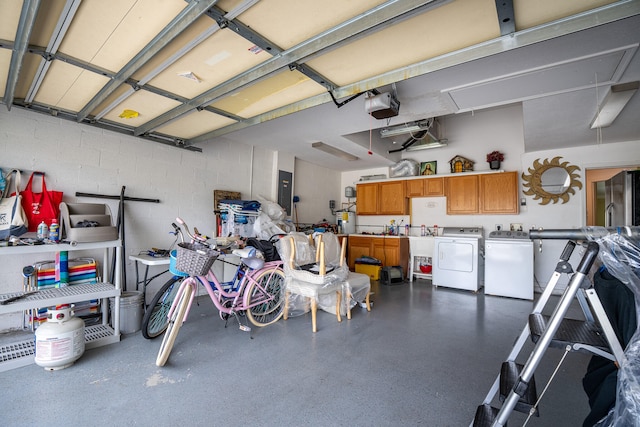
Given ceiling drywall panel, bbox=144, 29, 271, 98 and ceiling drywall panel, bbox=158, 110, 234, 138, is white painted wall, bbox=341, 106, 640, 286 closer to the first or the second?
ceiling drywall panel, bbox=158, 110, 234, 138

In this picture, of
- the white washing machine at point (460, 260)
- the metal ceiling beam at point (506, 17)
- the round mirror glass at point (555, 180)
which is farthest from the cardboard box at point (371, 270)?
the metal ceiling beam at point (506, 17)

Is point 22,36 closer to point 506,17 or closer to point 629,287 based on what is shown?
point 506,17

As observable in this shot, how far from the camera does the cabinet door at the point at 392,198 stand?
6.30m

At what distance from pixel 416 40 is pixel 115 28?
5.75 ft

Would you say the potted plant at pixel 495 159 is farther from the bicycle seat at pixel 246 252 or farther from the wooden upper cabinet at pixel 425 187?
the bicycle seat at pixel 246 252

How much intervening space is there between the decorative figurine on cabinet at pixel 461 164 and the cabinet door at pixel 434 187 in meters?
0.35

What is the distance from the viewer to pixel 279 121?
3.68 metres

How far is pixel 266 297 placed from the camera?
3176 mm

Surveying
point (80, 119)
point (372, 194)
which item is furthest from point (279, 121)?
point (372, 194)

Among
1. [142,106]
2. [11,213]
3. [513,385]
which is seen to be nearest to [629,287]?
[513,385]

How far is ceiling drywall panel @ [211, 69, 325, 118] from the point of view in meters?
2.25

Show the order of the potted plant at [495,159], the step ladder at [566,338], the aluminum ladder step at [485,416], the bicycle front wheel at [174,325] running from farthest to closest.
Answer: the potted plant at [495,159], the bicycle front wheel at [174,325], the aluminum ladder step at [485,416], the step ladder at [566,338]

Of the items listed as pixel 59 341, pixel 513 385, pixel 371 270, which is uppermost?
pixel 513 385

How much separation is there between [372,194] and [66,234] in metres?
5.42
